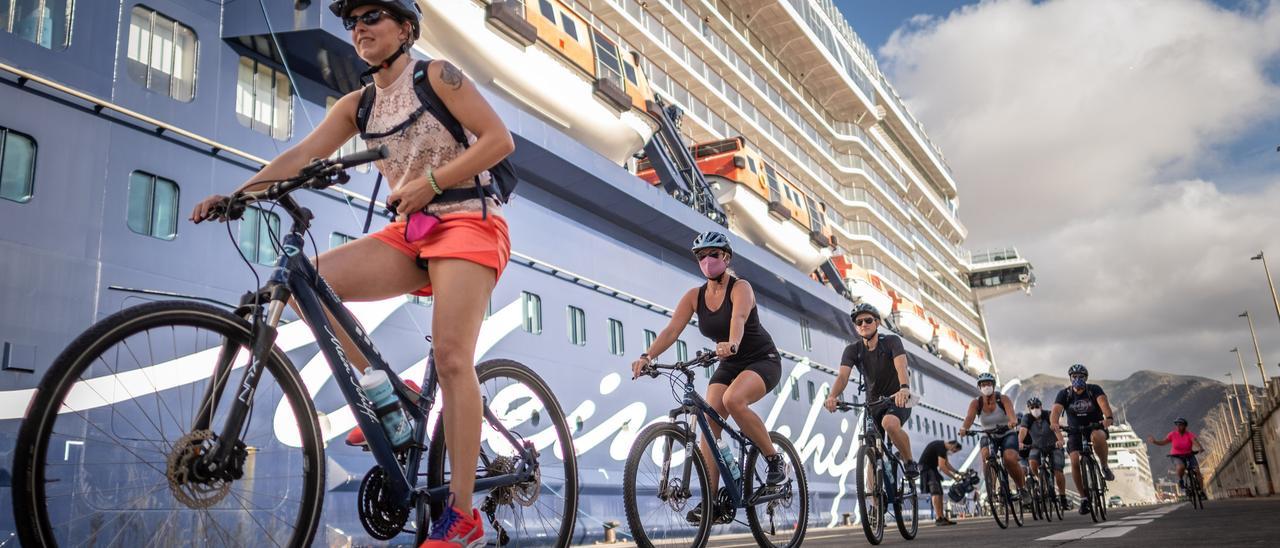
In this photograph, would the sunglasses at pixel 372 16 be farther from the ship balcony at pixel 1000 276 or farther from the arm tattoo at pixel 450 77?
the ship balcony at pixel 1000 276

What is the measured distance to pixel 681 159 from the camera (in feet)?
57.6

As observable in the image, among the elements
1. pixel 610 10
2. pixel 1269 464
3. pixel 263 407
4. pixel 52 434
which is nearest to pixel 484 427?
pixel 263 407

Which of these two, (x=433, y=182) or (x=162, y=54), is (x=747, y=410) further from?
(x=162, y=54)

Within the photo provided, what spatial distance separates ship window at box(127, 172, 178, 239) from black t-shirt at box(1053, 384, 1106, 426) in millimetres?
8442

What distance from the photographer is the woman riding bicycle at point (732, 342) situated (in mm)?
4824

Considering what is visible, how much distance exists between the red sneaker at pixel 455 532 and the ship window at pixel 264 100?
6488mm

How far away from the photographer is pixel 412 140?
287 cm

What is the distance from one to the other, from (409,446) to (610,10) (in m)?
20.2

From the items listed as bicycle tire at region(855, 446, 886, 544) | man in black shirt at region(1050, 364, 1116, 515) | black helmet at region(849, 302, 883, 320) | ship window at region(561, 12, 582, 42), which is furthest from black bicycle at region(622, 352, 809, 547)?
ship window at region(561, 12, 582, 42)

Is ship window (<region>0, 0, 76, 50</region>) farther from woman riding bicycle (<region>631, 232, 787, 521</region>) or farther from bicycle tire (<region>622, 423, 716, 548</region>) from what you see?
bicycle tire (<region>622, 423, 716, 548</region>)

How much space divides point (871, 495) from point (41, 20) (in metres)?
6.85

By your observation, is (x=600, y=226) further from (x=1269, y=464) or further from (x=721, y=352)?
(x=1269, y=464)

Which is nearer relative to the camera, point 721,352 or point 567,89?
point 721,352

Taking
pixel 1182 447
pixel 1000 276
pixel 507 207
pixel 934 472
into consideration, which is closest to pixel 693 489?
pixel 934 472
